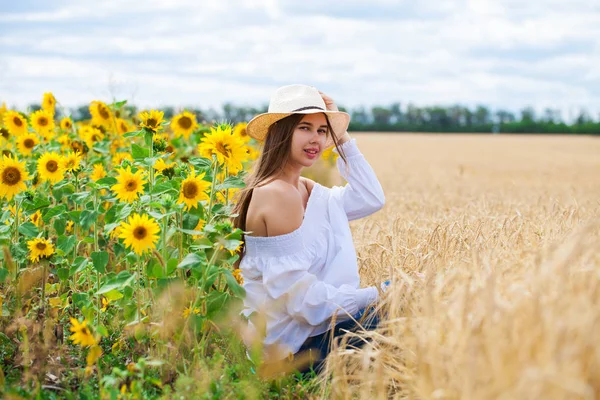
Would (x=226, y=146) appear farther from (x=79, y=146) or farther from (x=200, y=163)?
(x=79, y=146)

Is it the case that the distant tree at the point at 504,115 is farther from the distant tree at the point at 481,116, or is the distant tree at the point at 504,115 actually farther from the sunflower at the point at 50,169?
the sunflower at the point at 50,169

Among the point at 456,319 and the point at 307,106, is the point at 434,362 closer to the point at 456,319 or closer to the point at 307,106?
the point at 456,319

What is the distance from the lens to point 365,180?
379 centimetres

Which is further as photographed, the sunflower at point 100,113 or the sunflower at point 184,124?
the sunflower at point 100,113

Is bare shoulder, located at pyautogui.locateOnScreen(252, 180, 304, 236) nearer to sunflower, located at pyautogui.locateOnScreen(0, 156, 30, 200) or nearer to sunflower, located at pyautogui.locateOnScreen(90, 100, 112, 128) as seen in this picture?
sunflower, located at pyautogui.locateOnScreen(0, 156, 30, 200)

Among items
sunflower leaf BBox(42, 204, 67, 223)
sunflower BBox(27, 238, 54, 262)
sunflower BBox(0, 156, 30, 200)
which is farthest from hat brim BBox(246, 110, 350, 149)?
sunflower BBox(0, 156, 30, 200)

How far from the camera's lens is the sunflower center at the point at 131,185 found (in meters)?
3.08

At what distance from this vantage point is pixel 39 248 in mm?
3492

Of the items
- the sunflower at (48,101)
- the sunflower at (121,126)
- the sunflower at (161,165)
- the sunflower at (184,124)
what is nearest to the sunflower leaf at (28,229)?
the sunflower at (161,165)

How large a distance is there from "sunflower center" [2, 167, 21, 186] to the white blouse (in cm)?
145

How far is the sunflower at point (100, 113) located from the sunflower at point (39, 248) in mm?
2015

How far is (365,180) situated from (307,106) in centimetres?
64

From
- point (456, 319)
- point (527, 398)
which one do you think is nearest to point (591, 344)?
point (527, 398)

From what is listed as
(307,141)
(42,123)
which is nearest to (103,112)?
(42,123)
